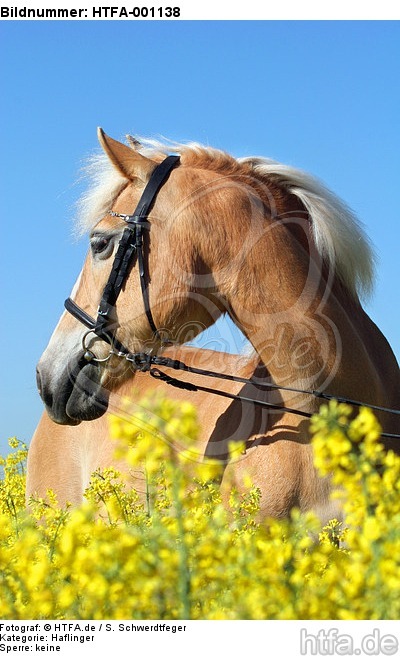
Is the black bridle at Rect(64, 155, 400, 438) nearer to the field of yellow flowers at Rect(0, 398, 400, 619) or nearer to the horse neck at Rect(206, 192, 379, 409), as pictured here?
the horse neck at Rect(206, 192, 379, 409)

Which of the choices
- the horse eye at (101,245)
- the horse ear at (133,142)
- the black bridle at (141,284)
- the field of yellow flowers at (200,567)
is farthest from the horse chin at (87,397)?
the field of yellow flowers at (200,567)

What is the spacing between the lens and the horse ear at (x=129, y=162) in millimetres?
4547

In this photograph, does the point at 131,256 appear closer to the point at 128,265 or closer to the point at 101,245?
the point at 128,265

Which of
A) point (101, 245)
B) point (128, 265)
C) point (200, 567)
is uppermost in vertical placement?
point (101, 245)

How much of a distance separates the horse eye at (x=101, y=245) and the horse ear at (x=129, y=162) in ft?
1.23

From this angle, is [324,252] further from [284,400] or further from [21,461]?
[21,461]

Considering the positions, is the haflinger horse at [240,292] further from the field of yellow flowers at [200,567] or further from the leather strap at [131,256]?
the field of yellow flowers at [200,567]

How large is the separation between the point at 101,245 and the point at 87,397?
90 centimetres

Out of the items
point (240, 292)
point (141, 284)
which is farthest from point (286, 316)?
point (141, 284)

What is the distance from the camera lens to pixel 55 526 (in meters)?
3.89

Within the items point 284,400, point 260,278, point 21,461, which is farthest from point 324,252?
point 21,461

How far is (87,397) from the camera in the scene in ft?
15.8

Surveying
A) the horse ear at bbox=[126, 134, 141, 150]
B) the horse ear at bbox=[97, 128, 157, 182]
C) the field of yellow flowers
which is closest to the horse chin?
the horse ear at bbox=[97, 128, 157, 182]

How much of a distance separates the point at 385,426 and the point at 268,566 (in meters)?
2.15
